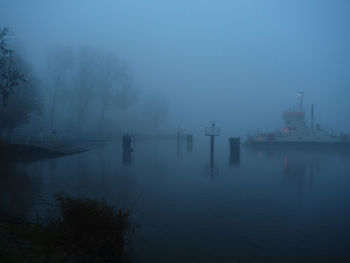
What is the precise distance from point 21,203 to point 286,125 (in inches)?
2085

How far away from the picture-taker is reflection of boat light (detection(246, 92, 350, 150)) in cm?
5006

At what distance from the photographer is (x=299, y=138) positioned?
5084cm

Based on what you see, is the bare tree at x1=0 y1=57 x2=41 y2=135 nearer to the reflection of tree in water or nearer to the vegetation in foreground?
the reflection of tree in water

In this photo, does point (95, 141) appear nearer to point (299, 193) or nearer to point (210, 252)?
point (299, 193)

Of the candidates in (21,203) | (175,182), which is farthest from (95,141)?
(21,203)

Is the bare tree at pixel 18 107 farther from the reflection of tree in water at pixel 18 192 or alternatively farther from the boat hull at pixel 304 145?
the boat hull at pixel 304 145

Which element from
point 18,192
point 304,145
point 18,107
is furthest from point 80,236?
point 304,145

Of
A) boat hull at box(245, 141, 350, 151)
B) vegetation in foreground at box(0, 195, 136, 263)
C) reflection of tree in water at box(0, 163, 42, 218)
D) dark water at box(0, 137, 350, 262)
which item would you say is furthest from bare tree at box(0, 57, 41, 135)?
boat hull at box(245, 141, 350, 151)

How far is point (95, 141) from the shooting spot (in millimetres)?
49531

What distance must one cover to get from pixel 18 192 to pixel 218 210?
9072 mm

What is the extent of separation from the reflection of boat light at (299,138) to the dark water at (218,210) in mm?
33444

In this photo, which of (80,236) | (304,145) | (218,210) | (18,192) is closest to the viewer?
(80,236)

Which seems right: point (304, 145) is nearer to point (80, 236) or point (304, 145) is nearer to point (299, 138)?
point (299, 138)

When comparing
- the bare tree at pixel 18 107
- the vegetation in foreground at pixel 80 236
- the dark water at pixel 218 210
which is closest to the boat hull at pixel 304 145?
the dark water at pixel 218 210
